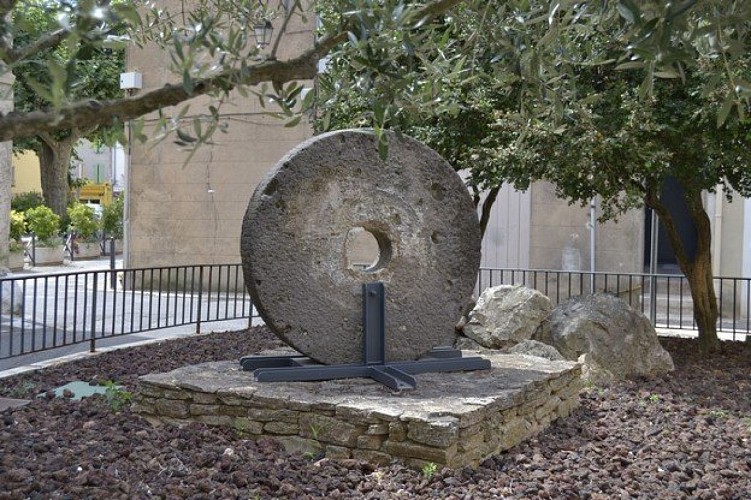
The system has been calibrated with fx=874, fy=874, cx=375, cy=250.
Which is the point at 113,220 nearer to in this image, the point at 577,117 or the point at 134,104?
the point at 577,117

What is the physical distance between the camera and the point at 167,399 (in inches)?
233

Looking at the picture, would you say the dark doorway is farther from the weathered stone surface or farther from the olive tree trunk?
the weathered stone surface

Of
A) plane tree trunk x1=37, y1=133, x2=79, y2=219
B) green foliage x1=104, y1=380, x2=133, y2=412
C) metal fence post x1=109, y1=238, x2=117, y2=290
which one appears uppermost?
plane tree trunk x1=37, y1=133, x2=79, y2=219

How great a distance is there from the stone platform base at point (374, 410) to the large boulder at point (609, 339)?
169cm

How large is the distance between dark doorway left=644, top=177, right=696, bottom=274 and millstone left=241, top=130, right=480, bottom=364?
8.50m

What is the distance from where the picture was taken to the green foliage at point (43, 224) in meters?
25.3

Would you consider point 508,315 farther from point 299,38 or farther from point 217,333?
point 299,38

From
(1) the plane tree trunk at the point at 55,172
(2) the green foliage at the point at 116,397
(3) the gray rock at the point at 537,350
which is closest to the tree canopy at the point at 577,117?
(3) the gray rock at the point at 537,350

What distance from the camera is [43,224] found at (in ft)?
83.3

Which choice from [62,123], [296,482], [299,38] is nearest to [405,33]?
[62,123]

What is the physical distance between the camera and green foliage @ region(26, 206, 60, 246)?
996 inches

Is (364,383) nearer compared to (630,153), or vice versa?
(364,383)

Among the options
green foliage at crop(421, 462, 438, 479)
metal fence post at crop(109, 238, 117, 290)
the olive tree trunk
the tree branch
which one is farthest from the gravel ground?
the olive tree trunk

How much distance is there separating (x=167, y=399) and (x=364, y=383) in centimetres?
135
